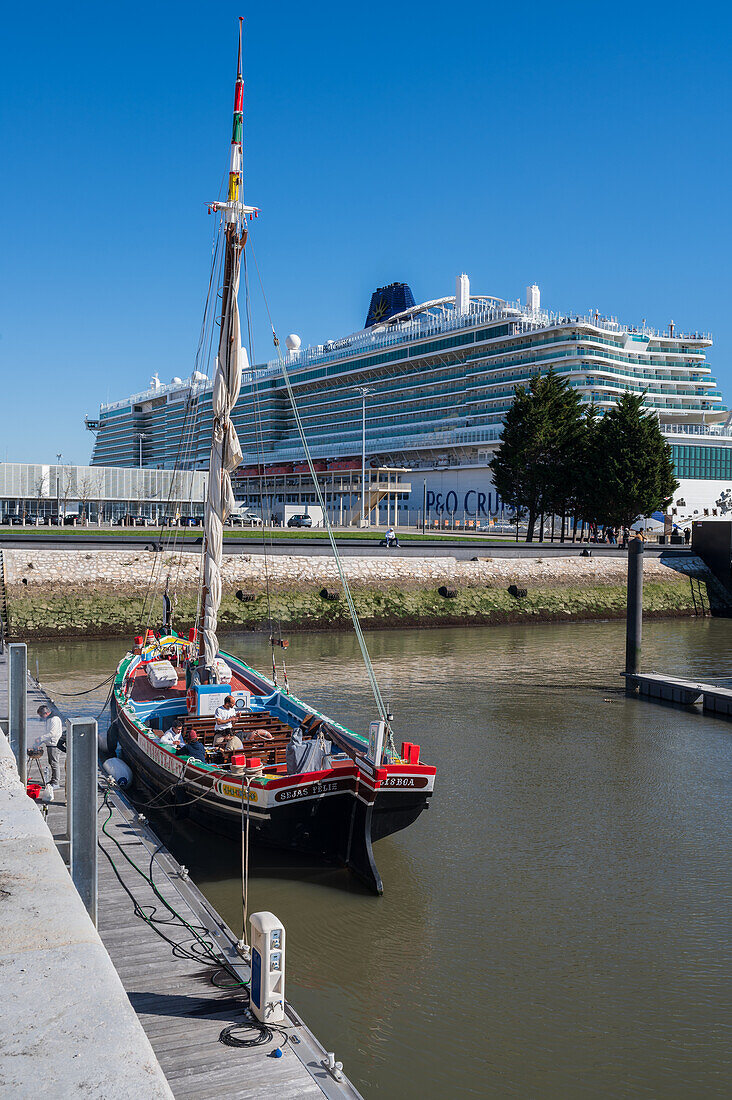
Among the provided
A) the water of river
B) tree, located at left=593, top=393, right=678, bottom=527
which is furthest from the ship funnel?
the water of river

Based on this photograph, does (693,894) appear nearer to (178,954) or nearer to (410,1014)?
(410,1014)

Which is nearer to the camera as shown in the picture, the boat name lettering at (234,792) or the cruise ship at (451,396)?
the boat name lettering at (234,792)

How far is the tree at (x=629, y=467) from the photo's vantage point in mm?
51938

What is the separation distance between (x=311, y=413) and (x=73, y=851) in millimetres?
100989

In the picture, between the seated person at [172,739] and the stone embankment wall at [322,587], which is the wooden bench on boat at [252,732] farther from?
the stone embankment wall at [322,587]

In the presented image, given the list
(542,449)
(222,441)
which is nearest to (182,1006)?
(222,441)

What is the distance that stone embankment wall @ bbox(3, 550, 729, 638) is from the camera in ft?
106

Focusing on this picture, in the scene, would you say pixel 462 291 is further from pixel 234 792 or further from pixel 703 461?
pixel 234 792

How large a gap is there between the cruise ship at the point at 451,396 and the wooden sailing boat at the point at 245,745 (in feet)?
130

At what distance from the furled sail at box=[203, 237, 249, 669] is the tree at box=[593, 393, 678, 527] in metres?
39.7

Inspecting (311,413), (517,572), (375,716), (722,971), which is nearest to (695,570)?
(517,572)

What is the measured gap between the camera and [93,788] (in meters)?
5.62

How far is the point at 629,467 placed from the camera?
51844 mm

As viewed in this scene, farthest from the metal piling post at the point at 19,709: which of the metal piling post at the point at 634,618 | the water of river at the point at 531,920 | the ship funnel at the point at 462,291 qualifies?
the ship funnel at the point at 462,291
